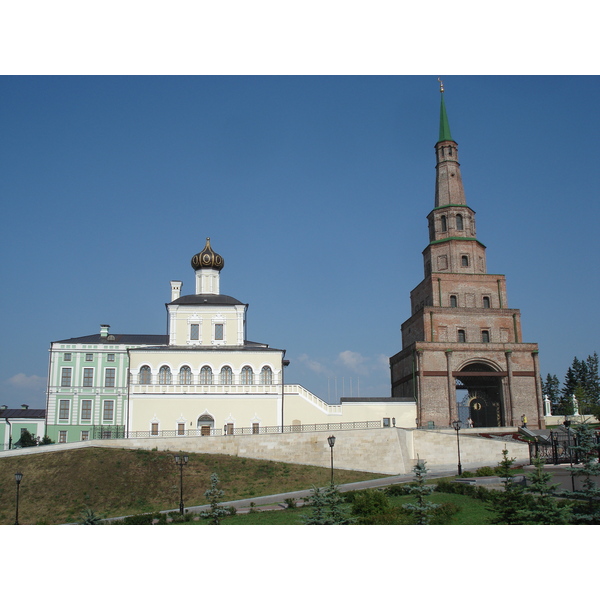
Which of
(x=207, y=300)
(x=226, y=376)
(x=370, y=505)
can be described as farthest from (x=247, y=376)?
(x=370, y=505)

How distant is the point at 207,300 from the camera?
4653 centimetres

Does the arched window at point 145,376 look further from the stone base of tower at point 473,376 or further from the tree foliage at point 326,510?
the tree foliage at point 326,510

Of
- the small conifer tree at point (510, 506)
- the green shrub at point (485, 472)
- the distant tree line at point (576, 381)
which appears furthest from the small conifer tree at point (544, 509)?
the distant tree line at point (576, 381)

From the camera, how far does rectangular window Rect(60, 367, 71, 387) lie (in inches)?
1865

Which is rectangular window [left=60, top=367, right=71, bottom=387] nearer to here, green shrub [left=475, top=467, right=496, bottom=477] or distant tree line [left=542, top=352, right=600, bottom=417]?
green shrub [left=475, top=467, right=496, bottom=477]

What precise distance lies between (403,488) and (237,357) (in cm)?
1939

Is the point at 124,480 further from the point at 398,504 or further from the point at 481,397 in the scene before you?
the point at 481,397

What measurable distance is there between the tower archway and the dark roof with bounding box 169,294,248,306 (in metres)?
17.6

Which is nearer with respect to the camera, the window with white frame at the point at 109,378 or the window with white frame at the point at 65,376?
the window with white frame at the point at 65,376

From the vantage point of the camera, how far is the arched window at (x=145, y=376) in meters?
43.1

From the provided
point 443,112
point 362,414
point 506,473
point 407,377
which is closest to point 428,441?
point 362,414

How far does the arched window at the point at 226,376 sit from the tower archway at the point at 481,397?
1668 cm

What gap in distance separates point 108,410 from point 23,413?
336 inches

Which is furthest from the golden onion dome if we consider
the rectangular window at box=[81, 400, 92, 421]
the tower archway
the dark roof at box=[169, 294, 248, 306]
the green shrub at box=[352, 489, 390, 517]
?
the green shrub at box=[352, 489, 390, 517]
